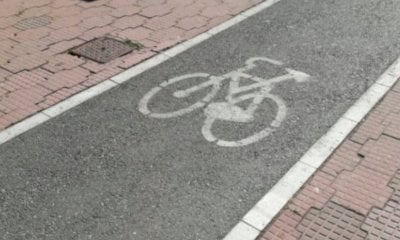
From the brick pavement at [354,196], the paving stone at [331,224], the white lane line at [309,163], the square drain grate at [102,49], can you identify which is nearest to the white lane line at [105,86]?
the square drain grate at [102,49]

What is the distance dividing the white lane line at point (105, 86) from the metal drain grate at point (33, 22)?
207 cm

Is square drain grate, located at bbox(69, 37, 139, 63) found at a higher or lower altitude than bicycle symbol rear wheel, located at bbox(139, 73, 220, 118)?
higher

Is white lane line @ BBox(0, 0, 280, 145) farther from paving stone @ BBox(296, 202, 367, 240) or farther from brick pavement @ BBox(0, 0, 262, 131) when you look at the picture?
paving stone @ BBox(296, 202, 367, 240)

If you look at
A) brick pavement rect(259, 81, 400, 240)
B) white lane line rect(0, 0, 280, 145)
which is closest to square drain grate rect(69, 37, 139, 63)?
white lane line rect(0, 0, 280, 145)

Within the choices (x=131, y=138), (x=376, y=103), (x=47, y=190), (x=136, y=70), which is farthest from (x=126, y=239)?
(x=376, y=103)

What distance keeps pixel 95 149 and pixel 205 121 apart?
119cm

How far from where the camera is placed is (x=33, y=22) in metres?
7.59

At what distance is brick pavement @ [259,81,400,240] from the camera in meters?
3.98

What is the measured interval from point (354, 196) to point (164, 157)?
1779mm

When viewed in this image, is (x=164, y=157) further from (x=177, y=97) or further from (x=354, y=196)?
(x=354, y=196)

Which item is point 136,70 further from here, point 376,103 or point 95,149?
point 376,103

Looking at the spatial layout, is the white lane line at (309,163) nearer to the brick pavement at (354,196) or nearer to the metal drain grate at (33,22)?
the brick pavement at (354,196)

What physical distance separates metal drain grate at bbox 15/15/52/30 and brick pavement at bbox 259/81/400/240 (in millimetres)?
4911

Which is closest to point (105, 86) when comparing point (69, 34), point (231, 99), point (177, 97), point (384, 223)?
point (177, 97)
